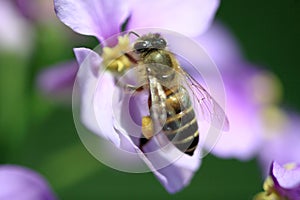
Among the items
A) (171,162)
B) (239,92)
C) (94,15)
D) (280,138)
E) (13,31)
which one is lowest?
(280,138)

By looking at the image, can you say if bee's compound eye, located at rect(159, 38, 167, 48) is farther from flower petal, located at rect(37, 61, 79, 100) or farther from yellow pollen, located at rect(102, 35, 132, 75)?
flower petal, located at rect(37, 61, 79, 100)

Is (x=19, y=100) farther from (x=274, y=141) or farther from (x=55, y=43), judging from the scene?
(x=274, y=141)

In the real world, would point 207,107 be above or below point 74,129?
above

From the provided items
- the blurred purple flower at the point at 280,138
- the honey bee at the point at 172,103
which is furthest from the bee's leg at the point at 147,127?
the blurred purple flower at the point at 280,138

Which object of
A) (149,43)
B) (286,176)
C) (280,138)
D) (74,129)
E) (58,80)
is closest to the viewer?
(286,176)

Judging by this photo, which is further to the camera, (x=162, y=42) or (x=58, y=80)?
(x=58, y=80)

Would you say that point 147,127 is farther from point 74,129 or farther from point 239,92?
point 74,129

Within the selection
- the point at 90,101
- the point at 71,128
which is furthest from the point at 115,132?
the point at 71,128

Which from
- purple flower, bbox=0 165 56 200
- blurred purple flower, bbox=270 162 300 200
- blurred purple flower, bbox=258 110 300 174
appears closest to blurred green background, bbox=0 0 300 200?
blurred purple flower, bbox=258 110 300 174

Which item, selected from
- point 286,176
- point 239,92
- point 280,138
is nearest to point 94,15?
point 286,176
